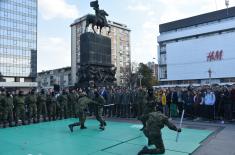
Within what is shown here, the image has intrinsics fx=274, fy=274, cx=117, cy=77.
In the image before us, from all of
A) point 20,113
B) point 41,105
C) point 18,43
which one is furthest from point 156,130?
point 18,43

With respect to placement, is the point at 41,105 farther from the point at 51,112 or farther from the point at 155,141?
the point at 155,141

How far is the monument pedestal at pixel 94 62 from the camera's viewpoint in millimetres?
20641

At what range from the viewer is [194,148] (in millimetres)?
8641

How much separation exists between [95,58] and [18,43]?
65657mm

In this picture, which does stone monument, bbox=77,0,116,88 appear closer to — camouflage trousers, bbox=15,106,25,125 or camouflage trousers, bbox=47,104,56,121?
camouflage trousers, bbox=47,104,56,121

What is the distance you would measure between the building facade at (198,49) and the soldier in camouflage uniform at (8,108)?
55534 millimetres

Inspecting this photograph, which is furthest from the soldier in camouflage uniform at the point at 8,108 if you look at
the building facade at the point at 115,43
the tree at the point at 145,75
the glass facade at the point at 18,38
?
the building facade at the point at 115,43

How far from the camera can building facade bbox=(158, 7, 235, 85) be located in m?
68.4

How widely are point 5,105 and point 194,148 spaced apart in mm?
9593

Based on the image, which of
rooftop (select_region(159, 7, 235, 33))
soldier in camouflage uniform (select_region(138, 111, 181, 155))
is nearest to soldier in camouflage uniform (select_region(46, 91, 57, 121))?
soldier in camouflage uniform (select_region(138, 111, 181, 155))

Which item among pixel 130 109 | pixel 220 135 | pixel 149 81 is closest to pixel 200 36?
pixel 149 81

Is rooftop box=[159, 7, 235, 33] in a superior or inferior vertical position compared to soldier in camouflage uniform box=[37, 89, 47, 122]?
superior

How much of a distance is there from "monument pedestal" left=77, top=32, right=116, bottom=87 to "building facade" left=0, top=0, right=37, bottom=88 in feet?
197

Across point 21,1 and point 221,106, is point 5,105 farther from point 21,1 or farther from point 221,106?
point 21,1
